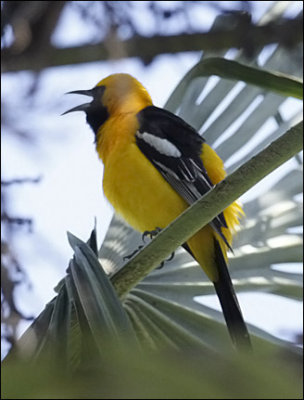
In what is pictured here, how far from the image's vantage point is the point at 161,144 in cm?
320

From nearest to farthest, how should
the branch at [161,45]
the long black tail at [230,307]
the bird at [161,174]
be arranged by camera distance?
1. the branch at [161,45]
2. the long black tail at [230,307]
3. the bird at [161,174]

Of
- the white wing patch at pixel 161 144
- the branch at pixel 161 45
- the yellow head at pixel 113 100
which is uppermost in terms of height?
the yellow head at pixel 113 100

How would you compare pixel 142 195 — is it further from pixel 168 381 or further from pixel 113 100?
pixel 168 381

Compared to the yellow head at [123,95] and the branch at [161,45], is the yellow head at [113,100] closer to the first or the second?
the yellow head at [123,95]

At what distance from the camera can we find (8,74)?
1340 mm

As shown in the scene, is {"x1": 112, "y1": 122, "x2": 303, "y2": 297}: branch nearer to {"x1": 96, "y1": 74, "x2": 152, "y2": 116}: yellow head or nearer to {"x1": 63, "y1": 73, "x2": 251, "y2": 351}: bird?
{"x1": 63, "y1": 73, "x2": 251, "y2": 351}: bird

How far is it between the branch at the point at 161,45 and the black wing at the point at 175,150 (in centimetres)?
131

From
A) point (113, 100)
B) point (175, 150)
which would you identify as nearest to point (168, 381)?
point (175, 150)

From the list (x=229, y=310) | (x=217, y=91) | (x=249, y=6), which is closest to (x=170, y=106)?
(x=217, y=91)

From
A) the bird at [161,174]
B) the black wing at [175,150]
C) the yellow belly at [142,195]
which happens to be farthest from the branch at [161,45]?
the yellow belly at [142,195]

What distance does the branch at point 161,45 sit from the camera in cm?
135

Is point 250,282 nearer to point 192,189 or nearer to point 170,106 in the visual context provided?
point 192,189

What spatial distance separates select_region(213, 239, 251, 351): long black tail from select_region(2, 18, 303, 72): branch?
3.33ft

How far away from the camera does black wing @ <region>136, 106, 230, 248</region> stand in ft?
9.79
